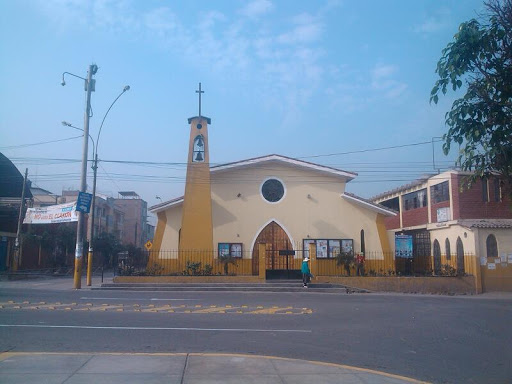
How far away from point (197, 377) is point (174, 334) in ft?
12.8

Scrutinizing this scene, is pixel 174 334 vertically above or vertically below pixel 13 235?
below

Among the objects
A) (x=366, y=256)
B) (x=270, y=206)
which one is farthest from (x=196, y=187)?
(x=366, y=256)

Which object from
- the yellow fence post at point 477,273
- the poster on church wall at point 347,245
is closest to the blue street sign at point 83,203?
the poster on church wall at point 347,245

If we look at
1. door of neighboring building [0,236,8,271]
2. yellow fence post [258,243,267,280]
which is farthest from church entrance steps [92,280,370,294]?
door of neighboring building [0,236,8,271]

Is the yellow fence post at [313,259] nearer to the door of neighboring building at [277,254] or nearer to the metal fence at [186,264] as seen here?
the door of neighboring building at [277,254]

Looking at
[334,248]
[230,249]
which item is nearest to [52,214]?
[230,249]

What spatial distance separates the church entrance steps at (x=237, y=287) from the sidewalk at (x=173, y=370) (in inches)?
642

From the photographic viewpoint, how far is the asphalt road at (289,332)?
9188 mm

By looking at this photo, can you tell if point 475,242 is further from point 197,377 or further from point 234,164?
point 197,377

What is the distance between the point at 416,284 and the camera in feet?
86.9

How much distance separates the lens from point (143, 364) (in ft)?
25.6

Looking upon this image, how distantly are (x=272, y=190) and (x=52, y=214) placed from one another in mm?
13923

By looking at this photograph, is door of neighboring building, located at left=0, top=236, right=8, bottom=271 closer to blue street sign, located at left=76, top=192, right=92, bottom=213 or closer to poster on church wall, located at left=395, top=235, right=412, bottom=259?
blue street sign, located at left=76, top=192, right=92, bottom=213

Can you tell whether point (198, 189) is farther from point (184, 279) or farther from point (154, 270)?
point (184, 279)
